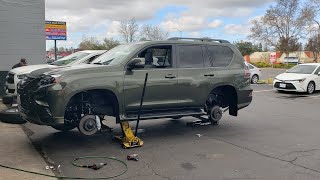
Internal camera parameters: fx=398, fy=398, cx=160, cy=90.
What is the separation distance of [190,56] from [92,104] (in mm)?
2437

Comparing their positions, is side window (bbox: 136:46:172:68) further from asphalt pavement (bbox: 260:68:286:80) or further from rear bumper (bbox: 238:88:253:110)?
asphalt pavement (bbox: 260:68:286:80)

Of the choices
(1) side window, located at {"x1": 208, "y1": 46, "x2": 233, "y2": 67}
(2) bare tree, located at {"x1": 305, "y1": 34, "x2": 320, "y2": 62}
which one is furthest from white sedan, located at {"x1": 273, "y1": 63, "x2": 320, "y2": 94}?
(2) bare tree, located at {"x1": 305, "y1": 34, "x2": 320, "y2": 62}

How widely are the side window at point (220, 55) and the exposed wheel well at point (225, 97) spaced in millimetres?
552

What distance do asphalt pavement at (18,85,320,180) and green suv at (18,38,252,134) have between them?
20.9 inches

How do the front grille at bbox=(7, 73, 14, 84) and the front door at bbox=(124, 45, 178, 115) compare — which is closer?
the front door at bbox=(124, 45, 178, 115)

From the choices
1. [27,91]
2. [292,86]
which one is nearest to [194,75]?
[27,91]

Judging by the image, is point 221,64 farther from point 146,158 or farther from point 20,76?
point 20,76

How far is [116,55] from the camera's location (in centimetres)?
812

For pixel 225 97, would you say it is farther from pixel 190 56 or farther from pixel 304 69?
pixel 304 69

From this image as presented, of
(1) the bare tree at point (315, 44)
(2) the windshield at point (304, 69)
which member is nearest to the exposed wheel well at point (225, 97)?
(2) the windshield at point (304, 69)

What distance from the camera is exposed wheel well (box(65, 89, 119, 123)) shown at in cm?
734

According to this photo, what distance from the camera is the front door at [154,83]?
762 centimetres

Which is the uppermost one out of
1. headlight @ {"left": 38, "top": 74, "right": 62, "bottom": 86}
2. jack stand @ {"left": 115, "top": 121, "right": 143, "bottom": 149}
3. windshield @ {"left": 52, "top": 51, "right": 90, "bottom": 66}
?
windshield @ {"left": 52, "top": 51, "right": 90, "bottom": 66}

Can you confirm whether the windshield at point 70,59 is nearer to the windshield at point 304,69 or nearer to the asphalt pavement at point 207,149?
the asphalt pavement at point 207,149
